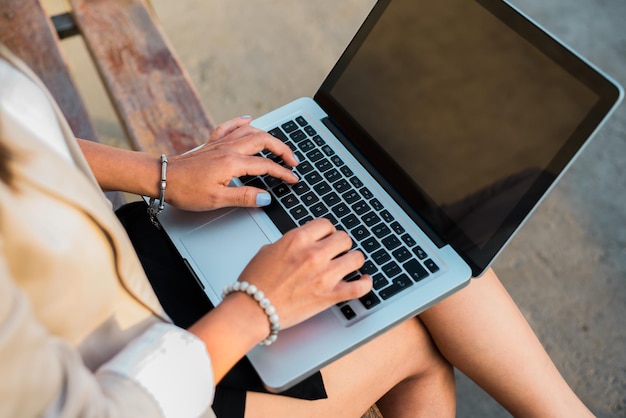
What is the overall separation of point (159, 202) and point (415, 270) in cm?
38

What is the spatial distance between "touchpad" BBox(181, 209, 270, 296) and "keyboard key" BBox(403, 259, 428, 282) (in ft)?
0.65

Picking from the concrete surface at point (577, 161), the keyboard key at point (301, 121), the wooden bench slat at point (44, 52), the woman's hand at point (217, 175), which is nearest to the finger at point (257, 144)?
the woman's hand at point (217, 175)

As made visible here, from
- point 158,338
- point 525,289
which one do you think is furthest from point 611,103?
point 525,289

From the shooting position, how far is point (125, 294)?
627 mm

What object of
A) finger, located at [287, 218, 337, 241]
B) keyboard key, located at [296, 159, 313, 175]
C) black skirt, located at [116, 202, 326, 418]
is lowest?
black skirt, located at [116, 202, 326, 418]

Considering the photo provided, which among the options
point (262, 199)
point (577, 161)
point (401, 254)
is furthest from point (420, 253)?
point (577, 161)

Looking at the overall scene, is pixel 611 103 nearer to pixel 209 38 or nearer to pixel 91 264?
pixel 91 264

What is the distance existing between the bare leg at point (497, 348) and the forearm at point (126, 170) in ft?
1.42

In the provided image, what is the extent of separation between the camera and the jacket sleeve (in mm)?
463

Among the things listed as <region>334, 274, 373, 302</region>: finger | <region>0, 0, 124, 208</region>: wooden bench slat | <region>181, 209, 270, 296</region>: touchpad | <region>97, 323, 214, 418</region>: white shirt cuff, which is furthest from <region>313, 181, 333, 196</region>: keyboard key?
<region>0, 0, 124, 208</region>: wooden bench slat

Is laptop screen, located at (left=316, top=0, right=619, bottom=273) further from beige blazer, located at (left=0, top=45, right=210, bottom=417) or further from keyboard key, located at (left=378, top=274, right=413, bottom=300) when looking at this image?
beige blazer, located at (left=0, top=45, right=210, bottom=417)

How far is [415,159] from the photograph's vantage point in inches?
35.8

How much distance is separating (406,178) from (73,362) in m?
0.54

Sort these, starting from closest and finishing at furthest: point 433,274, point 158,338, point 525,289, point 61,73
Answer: point 158,338 < point 433,274 < point 61,73 < point 525,289
